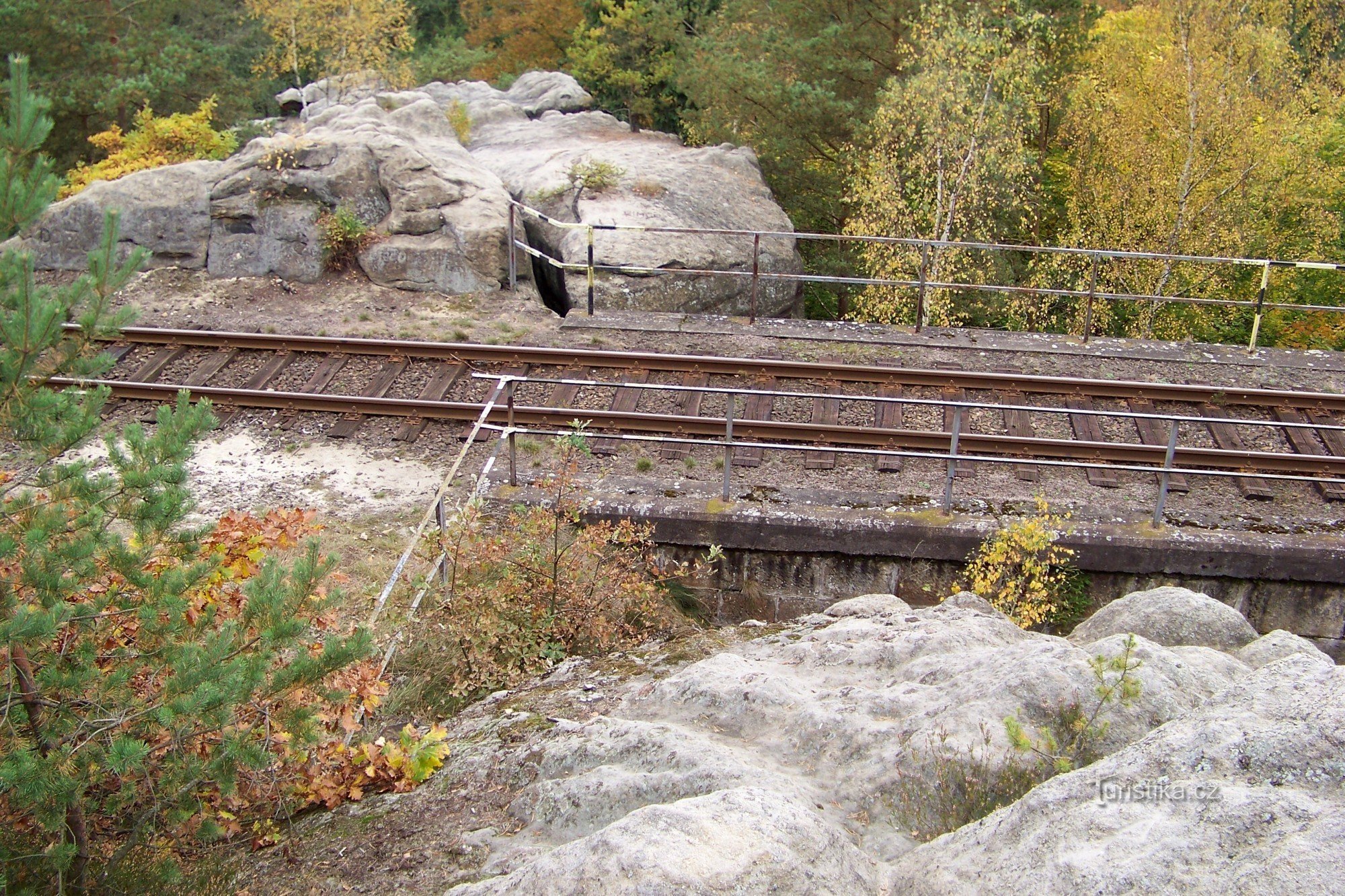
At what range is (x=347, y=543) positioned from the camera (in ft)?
28.9

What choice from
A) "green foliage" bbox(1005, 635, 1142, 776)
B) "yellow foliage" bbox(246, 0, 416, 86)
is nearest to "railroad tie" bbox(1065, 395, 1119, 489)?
"green foliage" bbox(1005, 635, 1142, 776)

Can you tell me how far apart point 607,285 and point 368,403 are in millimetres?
4532

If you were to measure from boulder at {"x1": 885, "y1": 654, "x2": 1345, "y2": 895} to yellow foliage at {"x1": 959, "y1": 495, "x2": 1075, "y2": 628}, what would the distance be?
412 centimetres

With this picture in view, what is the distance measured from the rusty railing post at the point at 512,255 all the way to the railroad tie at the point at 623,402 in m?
3.20

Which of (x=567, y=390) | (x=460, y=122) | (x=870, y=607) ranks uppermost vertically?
(x=460, y=122)

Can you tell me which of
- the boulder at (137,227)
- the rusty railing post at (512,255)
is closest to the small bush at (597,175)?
the rusty railing post at (512,255)

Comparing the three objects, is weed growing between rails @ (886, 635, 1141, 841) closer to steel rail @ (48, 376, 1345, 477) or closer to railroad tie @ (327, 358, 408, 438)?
steel rail @ (48, 376, 1345, 477)

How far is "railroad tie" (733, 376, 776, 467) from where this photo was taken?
10117mm

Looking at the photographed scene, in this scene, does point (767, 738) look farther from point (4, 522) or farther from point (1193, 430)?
point (1193, 430)

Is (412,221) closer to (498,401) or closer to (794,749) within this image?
(498,401)

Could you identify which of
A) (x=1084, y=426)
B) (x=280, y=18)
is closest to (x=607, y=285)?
(x=1084, y=426)

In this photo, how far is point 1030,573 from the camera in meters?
8.44

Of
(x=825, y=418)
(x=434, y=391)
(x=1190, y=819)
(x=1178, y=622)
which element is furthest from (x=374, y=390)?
(x=1190, y=819)

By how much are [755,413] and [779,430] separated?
0.50m
